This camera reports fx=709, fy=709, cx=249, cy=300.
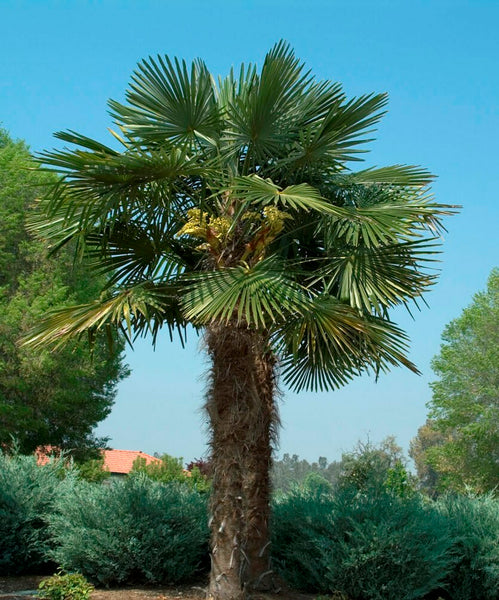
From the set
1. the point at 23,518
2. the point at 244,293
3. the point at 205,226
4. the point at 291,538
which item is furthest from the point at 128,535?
the point at 205,226

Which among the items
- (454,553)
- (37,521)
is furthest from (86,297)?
(454,553)

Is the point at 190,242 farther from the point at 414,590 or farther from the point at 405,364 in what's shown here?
the point at 414,590

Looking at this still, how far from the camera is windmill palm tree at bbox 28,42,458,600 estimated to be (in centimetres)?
810

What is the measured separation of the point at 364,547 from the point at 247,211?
470 centimetres

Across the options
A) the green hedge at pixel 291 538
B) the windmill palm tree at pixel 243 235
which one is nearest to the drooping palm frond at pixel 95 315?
the windmill palm tree at pixel 243 235

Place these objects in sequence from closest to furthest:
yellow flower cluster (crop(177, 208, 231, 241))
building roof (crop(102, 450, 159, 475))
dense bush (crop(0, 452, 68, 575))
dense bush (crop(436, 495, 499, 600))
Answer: yellow flower cluster (crop(177, 208, 231, 241))
dense bush (crop(436, 495, 499, 600))
dense bush (crop(0, 452, 68, 575))
building roof (crop(102, 450, 159, 475))

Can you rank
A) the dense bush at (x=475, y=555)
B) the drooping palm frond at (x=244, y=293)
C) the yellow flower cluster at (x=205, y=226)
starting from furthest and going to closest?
the dense bush at (x=475, y=555) → the yellow flower cluster at (x=205, y=226) → the drooping palm frond at (x=244, y=293)

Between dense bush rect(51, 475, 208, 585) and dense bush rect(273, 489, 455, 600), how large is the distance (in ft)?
4.51

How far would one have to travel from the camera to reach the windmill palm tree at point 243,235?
26.6 feet

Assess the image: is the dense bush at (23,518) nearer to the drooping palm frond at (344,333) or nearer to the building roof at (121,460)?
the drooping palm frond at (344,333)

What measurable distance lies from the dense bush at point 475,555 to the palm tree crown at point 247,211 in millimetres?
3181

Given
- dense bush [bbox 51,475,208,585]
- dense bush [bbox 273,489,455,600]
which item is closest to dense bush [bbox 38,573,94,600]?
dense bush [bbox 51,475,208,585]

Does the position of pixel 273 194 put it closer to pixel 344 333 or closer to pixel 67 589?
pixel 344 333

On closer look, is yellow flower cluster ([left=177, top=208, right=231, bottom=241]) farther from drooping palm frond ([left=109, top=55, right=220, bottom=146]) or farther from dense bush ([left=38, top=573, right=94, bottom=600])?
dense bush ([left=38, top=573, right=94, bottom=600])
